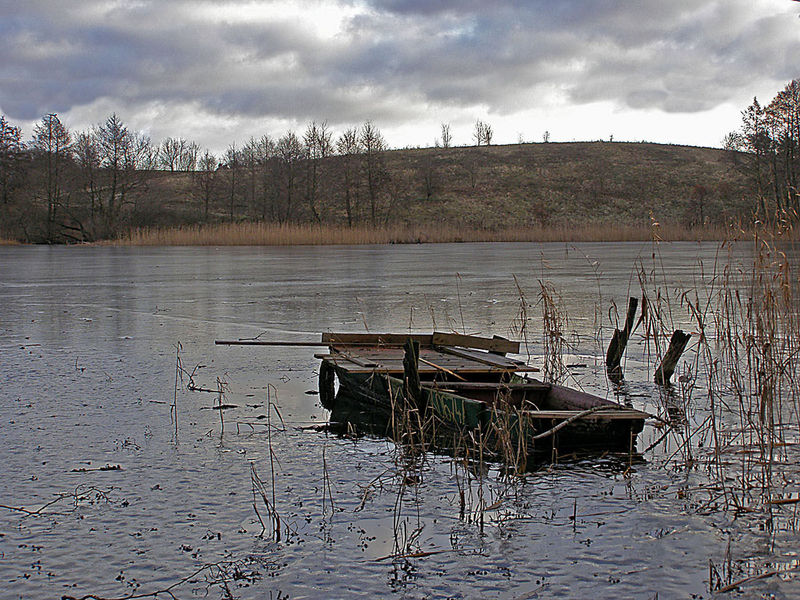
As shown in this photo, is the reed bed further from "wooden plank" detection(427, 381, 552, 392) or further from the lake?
"wooden plank" detection(427, 381, 552, 392)

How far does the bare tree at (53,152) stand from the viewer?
166 ft

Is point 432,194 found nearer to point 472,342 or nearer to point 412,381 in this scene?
point 472,342

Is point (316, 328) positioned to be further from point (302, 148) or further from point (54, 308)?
point (302, 148)

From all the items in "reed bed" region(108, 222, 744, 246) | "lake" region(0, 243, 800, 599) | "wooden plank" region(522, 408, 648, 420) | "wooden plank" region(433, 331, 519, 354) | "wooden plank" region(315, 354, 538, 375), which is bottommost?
"lake" region(0, 243, 800, 599)

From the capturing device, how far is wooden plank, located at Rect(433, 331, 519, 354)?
7.25m

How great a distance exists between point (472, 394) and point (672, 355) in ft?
6.13

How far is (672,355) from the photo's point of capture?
21.6 feet

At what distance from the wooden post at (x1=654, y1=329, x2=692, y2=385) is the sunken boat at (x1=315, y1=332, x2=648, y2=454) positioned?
1.21 metres

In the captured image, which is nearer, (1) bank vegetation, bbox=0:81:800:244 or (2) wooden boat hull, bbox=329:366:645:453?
(2) wooden boat hull, bbox=329:366:645:453

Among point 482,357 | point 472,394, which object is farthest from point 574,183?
point 472,394

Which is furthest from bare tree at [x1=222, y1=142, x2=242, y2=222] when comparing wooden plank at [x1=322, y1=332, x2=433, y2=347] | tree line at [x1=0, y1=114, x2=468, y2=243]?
wooden plank at [x1=322, y1=332, x2=433, y2=347]

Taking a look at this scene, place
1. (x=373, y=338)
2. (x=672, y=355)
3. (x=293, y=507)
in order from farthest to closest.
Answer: (x=373, y=338), (x=672, y=355), (x=293, y=507)

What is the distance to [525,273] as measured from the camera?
18.0m

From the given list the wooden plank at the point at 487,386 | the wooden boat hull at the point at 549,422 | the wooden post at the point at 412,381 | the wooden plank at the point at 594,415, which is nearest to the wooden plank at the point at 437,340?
the wooden plank at the point at 487,386
